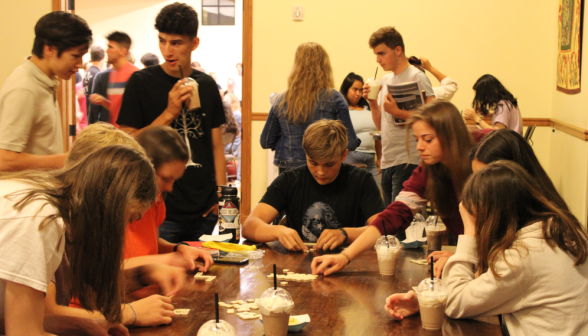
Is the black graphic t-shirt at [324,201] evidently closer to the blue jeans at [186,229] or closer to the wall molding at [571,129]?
the blue jeans at [186,229]

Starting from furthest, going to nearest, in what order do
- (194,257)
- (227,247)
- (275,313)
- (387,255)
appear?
1. (227,247)
2. (194,257)
3. (387,255)
4. (275,313)

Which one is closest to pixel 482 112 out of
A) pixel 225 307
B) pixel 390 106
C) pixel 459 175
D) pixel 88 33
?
pixel 390 106

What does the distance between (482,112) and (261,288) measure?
3.68 m

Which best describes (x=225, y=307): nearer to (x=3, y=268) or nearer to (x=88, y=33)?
(x=3, y=268)

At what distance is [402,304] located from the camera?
1.59 meters

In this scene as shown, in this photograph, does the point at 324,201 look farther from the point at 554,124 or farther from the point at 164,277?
the point at 554,124

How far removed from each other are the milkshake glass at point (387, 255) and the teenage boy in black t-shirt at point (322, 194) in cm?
59

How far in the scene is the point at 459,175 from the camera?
2348 millimetres

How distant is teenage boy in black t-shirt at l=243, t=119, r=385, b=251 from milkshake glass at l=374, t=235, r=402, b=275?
0.59m

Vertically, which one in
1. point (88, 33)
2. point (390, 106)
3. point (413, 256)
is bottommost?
point (413, 256)

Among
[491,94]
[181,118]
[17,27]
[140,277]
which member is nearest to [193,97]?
[181,118]

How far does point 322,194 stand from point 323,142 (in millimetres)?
317

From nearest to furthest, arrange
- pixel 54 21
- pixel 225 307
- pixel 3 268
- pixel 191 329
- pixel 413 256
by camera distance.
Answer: pixel 3 268, pixel 191 329, pixel 225 307, pixel 413 256, pixel 54 21

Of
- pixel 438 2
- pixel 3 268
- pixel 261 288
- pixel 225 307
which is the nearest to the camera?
pixel 3 268
